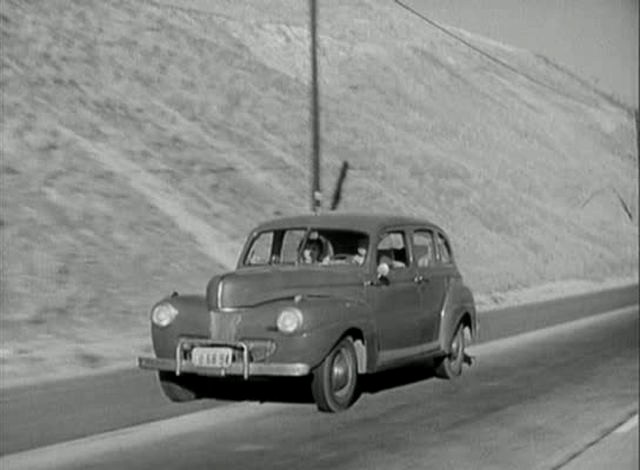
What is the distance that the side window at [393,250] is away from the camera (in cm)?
1010

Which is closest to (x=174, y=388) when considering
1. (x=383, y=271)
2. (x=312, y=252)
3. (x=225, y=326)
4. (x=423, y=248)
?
(x=225, y=326)

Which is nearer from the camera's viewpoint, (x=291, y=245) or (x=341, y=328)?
(x=341, y=328)

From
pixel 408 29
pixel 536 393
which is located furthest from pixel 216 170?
pixel 408 29

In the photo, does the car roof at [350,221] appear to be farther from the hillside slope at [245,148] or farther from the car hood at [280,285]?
the car hood at [280,285]

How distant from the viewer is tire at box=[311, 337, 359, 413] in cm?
952

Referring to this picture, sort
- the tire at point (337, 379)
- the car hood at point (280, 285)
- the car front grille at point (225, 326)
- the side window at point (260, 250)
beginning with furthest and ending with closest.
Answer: the side window at point (260, 250) → the tire at point (337, 379) → the car hood at point (280, 285) → the car front grille at point (225, 326)

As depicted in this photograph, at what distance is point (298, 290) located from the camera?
9609 millimetres

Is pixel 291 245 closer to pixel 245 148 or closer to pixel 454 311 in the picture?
pixel 454 311

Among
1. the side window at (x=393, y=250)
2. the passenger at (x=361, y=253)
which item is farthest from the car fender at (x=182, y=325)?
the side window at (x=393, y=250)

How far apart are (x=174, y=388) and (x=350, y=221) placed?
1.79 metres

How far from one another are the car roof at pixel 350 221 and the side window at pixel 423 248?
25 centimetres

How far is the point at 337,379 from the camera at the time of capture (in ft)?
32.1

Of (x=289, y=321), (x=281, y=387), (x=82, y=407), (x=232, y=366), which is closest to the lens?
(x=82, y=407)

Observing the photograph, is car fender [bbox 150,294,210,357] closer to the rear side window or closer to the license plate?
the license plate
